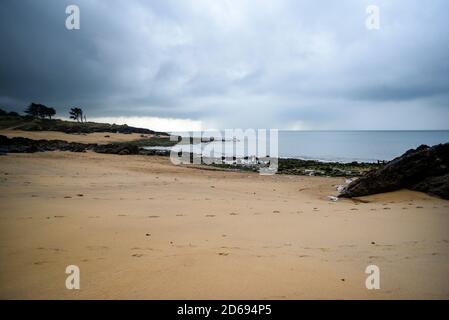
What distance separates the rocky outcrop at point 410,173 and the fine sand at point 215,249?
294 cm

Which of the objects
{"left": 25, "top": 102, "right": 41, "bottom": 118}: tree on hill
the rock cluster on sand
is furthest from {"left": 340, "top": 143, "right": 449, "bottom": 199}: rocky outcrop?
{"left": 25, "top": 102, "right": 41, "bottom": 118}: tree on hill

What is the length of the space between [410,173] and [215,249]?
9696 mm

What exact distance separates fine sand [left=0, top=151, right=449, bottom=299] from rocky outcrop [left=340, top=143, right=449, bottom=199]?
294cm

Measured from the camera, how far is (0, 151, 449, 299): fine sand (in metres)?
3.29

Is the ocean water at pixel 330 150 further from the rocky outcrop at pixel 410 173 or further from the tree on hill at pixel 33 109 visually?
the tree on hill at pixel 33 109

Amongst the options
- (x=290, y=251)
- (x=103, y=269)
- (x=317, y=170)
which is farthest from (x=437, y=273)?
(x=317, y=170)

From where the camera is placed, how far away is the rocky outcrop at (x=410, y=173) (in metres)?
10.7

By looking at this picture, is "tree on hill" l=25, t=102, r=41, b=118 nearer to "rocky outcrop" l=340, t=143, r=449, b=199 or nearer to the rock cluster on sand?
the rock cluster on sand

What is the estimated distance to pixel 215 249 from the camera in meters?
4.59

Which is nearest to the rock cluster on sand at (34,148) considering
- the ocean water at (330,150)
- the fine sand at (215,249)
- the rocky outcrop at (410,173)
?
the ocean water at (330,150)
